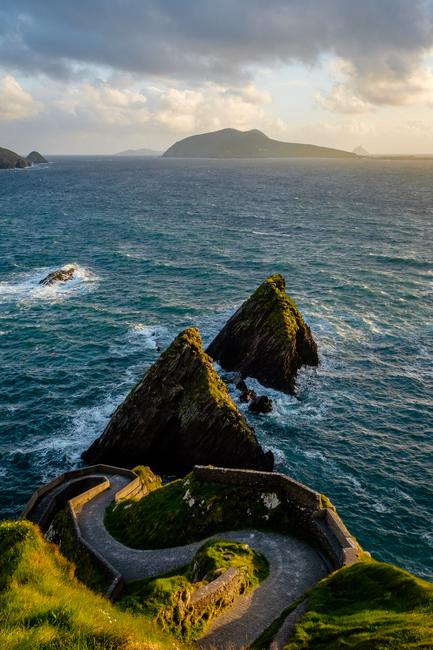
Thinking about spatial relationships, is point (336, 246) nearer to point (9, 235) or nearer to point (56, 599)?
point (9, 235)

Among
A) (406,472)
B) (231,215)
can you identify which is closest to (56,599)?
(406,472)

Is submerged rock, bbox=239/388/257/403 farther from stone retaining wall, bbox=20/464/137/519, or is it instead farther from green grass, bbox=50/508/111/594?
green grass, bbox=50/508/111/594

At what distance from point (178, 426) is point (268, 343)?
15.1 meters

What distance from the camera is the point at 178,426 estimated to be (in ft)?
130

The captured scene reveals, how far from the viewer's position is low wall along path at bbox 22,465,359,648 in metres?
20.4

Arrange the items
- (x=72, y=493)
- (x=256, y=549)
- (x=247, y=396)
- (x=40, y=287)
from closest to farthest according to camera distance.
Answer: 1. (x=256, y=549)
2. (x=72, y=493)
3. (x=247, y=396)
4. (x=40, y=287)

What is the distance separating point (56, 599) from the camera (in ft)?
54.7

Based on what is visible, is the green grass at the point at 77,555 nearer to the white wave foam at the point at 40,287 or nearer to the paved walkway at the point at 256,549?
the paved walkway at the point at 256,549

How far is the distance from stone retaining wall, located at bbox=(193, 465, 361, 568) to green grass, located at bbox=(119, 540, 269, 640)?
3.29 m

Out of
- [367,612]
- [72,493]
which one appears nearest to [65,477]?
[72,493]

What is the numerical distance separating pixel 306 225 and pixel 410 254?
35.8 m

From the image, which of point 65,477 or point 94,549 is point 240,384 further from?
point 94,549

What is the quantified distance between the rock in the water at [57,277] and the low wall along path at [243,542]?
50.9 meters

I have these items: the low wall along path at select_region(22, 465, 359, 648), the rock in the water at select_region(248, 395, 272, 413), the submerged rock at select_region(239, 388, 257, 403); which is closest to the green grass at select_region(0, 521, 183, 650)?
the low wall along path at select_region(22, 465, 359, 648)
